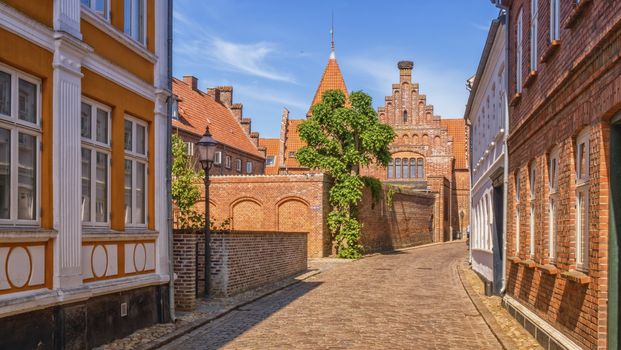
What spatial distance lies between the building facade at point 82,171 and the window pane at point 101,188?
0.8 inches

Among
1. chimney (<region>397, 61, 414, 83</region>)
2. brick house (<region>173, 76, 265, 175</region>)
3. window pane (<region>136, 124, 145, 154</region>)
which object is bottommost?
window pane (<region>136, 124, 145, 154</region>)

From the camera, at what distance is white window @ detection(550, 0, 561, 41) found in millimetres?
8898

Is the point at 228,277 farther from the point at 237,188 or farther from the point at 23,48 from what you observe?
the point at 237,188

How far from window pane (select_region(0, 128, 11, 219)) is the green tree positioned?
2464cm

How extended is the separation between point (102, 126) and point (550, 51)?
20.2 feet

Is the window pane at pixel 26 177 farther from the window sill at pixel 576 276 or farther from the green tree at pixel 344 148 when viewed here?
the green tree at pixel 344 148

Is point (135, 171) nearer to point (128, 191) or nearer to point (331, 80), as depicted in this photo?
point (128, 191)

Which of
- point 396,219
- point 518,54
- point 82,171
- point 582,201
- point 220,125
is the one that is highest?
point 220,125

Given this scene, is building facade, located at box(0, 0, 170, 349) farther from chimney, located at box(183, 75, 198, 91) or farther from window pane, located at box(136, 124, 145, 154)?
chimney, located at box(183, 75, 198, 91)

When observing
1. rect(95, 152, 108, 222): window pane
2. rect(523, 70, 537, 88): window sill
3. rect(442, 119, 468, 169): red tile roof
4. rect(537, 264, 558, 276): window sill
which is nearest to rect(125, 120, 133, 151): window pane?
rect(95, 152, 108, 222): window pane

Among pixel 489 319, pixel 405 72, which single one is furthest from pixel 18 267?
pixel 405 72

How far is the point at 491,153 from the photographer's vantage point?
59.5 feet

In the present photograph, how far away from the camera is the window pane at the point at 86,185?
9.16 meters

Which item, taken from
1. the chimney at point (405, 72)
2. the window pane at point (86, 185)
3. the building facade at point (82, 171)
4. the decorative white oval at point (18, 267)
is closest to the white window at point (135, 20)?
the building facade at point (82, 171)
